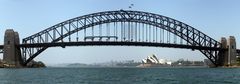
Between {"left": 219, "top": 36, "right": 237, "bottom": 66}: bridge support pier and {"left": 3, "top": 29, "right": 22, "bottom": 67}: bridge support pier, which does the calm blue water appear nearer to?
{"left": 3, "top": 29, "right": 22, "bottom": 67}: bridge support pier

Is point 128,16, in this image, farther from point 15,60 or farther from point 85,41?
point 15,60

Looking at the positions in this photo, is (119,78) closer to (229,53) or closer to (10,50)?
(10,50)

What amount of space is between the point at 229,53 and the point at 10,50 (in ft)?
201

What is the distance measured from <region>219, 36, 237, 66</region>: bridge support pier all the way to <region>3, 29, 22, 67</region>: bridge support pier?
191ft

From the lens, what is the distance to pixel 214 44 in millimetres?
169125

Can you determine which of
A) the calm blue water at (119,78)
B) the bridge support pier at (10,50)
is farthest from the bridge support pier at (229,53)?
the calm blue water at (119,78)

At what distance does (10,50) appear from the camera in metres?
150

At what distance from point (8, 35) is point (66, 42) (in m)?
15.9

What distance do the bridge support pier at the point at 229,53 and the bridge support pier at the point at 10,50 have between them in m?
58.1

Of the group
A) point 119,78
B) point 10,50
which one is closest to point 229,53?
point 10,50

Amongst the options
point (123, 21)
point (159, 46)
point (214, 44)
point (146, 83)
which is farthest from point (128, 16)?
→ point (146, 83)

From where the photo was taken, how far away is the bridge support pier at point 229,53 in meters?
164

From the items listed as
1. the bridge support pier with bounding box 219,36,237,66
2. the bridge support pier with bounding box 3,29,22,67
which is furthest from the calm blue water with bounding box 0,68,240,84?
the bridge support pier with bounding box 219,36,237,66

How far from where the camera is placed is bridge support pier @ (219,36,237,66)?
164 metres
